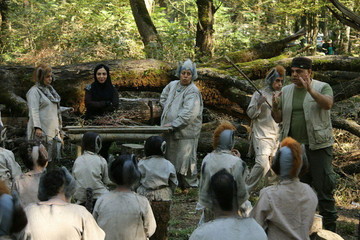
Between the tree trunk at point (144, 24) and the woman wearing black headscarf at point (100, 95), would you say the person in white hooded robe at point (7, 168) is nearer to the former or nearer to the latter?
the woman wearing black headscarf at point (100, 95)

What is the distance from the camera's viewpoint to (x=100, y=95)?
1039cm

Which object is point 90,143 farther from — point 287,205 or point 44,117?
point 287,205

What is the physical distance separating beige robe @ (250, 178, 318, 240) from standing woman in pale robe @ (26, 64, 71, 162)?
4986 millimetres

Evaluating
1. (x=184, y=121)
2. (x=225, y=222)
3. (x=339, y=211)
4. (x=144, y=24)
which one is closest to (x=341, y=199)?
(x=339, y=211)

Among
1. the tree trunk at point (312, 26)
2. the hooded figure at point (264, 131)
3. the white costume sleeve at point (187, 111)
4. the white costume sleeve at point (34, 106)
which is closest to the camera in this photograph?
the hooded figure at point (264, 131)

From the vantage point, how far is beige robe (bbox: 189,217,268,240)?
3.69 meters

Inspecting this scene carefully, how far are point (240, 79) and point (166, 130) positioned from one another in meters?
3.10

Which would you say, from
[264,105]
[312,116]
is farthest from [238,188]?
[264,105]

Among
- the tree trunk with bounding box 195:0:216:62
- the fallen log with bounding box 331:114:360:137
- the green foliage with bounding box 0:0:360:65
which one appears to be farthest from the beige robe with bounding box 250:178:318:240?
the green foliage with bounding box 0:0:360:65

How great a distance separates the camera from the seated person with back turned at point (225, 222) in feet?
12.1

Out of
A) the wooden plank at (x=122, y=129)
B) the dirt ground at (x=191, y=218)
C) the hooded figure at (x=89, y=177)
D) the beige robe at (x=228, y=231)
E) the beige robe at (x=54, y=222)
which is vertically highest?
the beige robe at (x=228, y=231)

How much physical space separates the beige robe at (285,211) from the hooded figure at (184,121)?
5.05 meters

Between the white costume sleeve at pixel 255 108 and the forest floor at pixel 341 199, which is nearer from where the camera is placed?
the forest floor at pixel 341 199

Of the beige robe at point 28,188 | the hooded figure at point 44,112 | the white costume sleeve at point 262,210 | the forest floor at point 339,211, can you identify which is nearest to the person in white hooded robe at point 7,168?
the beige robe at point 28,188
